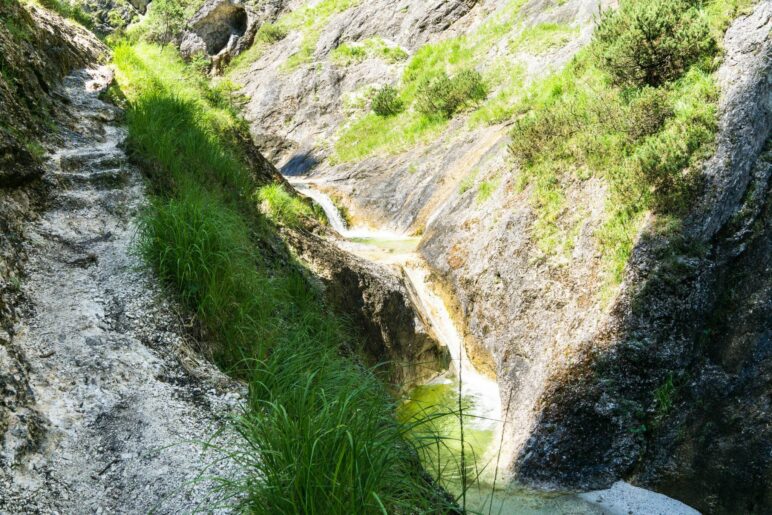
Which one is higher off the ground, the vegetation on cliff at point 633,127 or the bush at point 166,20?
the bush at point 166,20

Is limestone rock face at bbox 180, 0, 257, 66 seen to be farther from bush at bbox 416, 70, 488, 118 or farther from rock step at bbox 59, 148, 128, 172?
rock step at bbox 59, 148, 128, 172

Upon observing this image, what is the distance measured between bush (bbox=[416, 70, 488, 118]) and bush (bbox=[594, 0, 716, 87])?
6637mm

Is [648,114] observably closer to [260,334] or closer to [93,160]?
[260,334]

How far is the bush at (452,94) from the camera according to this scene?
14.7 m

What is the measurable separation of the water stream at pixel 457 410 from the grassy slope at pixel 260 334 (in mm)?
365

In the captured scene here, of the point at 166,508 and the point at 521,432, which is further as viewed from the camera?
the point at 521,432

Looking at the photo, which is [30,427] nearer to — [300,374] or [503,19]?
[300,374]

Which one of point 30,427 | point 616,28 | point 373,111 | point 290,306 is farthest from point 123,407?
point 373,111

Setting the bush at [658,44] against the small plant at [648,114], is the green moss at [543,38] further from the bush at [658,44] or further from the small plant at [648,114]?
the small plant at [648,114]

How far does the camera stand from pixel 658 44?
7.27 meters

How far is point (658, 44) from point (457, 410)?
5679 millimetres

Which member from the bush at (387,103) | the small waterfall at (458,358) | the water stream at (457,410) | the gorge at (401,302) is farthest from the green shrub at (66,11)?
the bush at (387,103)

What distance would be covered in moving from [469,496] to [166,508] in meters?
3.25

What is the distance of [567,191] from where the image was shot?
7.19 metres
